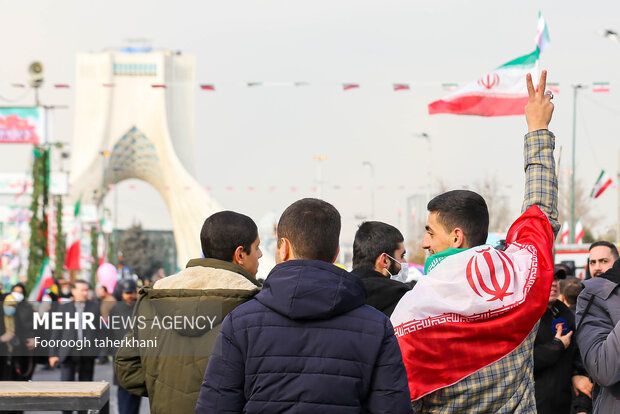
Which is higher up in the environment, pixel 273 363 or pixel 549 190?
pixel 549 190

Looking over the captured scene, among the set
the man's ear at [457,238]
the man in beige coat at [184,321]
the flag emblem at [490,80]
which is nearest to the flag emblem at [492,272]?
the man's ear at [457,238]

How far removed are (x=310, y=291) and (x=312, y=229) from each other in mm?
254

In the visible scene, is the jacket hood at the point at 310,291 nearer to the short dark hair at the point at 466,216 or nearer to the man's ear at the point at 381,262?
the short dark hair at the point at 466,216

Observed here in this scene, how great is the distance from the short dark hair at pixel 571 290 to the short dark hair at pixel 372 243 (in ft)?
7.81

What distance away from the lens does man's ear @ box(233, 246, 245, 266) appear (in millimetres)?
3696

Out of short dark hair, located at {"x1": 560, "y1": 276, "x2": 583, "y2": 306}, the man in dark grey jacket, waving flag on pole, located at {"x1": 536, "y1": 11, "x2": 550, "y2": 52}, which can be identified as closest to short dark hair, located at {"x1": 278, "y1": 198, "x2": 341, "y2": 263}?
the man in dark grey jacket

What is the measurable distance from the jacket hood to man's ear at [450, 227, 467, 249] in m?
0.58

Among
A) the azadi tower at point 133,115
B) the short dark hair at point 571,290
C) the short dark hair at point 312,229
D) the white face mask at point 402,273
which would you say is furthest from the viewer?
the azadi tower at point 133,115

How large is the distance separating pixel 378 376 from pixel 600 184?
24.3 meters

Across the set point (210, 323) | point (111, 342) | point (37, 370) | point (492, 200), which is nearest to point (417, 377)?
point (210, 323)

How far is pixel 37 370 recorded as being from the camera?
15.6m

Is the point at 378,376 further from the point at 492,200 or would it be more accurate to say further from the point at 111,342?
the point at 492,200

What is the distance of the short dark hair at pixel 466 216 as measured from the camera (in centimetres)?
300

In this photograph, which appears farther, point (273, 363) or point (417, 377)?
point (417, 377)
